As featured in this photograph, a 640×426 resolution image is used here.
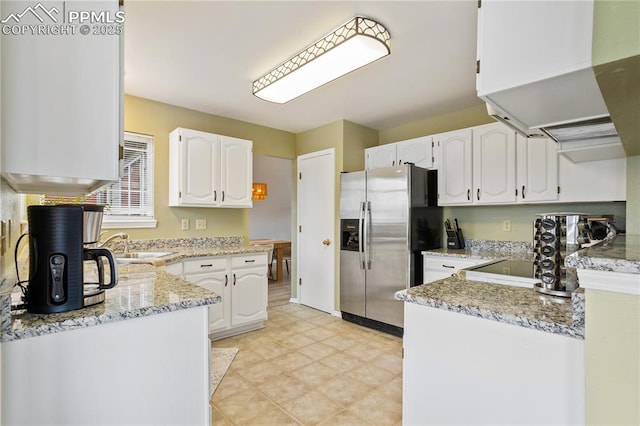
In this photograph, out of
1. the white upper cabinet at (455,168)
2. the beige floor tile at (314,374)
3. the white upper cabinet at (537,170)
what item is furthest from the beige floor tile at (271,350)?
the white upper cabinet at (537,170)

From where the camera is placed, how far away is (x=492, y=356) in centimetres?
118

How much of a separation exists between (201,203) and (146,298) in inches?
88.0

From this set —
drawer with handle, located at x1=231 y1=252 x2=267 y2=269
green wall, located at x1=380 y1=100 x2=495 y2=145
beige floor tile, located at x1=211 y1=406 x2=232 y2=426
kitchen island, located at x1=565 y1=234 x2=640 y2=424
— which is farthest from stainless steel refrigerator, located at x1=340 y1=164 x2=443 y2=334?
kitchen island, located at x1=565 y1=234 x2=640 y2=424

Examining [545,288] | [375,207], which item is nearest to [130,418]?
[545,288]

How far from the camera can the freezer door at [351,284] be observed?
3659mm

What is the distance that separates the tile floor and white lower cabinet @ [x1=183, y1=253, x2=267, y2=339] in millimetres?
137

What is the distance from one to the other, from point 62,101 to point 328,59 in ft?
5.59

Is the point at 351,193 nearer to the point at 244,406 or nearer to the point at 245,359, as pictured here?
the point at 245,359

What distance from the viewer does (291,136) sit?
4.66 metres

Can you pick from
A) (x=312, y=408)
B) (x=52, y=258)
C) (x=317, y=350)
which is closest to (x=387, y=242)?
(x=317, y=350)

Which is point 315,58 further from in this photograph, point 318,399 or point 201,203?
point 318,399

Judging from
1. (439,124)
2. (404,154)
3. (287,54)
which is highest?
(287,54)

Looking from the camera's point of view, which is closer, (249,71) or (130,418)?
(130,418)

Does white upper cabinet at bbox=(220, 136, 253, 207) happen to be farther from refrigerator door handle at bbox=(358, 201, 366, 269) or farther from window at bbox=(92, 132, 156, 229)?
refrigerator door handle at bbox=(358, 201, 366, 269)
